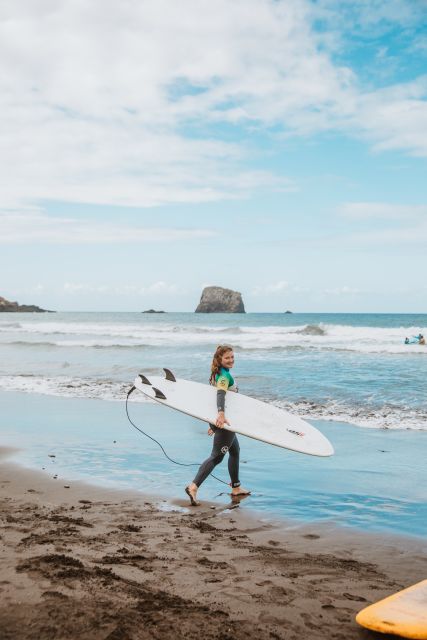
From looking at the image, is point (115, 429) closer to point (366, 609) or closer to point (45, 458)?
point (45, 458)

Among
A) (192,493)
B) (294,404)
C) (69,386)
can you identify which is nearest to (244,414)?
(192,493)

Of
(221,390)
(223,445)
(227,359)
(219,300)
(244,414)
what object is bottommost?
(223,445)

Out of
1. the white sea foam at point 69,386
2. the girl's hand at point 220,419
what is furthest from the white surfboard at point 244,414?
the white sea foam at point 69,386

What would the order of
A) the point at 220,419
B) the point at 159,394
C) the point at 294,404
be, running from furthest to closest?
1. the point at 294,404
2. the point at 159,394
3. the point at 220,419

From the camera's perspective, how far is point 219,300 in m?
107

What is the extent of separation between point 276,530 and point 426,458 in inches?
129

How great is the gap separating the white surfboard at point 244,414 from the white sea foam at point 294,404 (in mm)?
3424

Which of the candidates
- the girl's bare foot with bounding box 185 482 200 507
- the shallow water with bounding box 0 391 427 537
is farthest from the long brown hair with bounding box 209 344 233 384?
the shallow water with bounding box 0 391 427 537

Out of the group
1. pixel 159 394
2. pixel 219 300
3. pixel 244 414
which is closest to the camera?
pixel 244 414

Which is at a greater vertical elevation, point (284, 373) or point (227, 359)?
point (227, 359)

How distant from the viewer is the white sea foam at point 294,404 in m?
9.73

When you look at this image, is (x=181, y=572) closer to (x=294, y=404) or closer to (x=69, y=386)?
(x=294, y=404)

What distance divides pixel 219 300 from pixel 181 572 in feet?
340

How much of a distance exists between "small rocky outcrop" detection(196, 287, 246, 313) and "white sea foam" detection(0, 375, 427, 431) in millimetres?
91266
